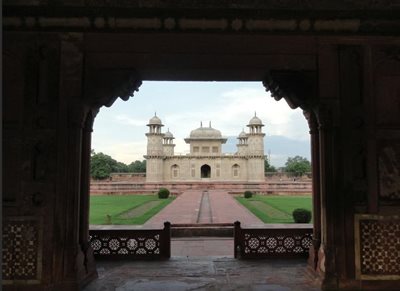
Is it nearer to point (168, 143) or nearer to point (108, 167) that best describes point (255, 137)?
point (168, 143)

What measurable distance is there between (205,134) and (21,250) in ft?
153

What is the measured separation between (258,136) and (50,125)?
147 feet

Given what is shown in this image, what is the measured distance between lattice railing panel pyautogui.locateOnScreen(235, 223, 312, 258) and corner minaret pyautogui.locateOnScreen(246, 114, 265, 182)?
40767mm

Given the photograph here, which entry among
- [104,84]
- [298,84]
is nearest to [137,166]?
[104,84]

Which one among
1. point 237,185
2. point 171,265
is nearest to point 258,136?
point 237,185

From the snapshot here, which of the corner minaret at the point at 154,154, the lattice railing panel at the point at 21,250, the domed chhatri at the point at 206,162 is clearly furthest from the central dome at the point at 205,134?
the lattice railing panel at the point at 21,250

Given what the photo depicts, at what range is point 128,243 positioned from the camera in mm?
5844

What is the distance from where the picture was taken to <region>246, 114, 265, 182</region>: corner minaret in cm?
4659

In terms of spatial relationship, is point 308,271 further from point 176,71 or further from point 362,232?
point 176,71

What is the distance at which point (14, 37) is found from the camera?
4105 mm

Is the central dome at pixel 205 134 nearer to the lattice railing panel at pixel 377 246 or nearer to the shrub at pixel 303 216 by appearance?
the shrub at pixel 303 216

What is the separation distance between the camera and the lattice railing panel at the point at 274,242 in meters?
5.73

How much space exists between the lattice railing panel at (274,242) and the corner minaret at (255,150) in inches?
1605

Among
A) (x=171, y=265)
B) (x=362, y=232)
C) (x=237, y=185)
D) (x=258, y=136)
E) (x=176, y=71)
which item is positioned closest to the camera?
(x=362, y=232)
